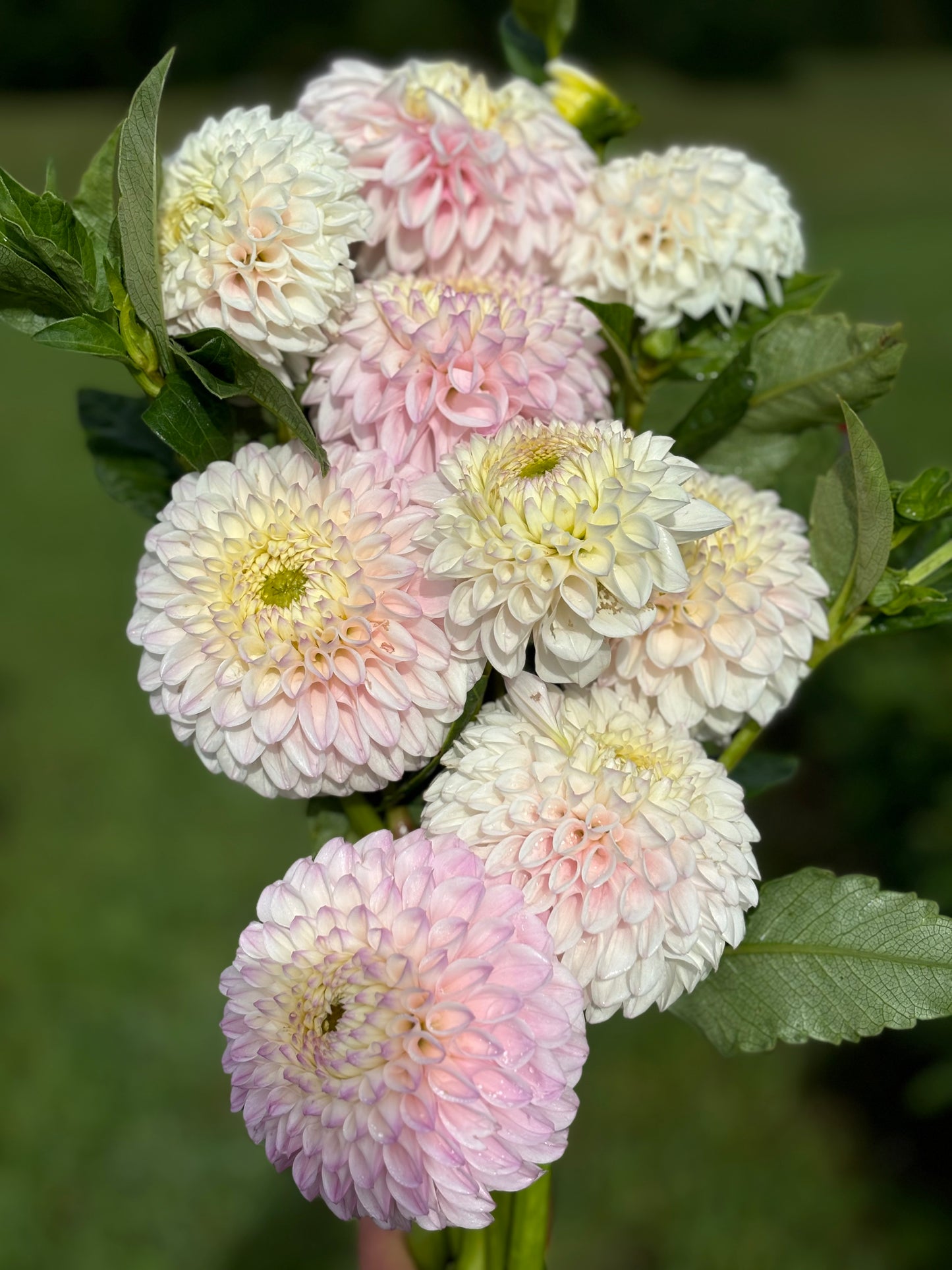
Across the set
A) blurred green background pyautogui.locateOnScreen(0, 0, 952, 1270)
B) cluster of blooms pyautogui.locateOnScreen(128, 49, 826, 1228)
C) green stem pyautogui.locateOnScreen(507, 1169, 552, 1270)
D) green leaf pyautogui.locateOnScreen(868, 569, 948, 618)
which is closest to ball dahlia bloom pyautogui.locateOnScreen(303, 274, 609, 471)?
cluster of blooms pyautogui.locateOnScreen(128, 49, 826, 1228)

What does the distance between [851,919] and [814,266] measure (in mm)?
5679

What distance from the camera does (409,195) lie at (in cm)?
66

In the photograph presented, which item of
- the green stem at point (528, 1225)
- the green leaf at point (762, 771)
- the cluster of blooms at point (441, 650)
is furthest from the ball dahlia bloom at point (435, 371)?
the green stem at point (528, 1225)

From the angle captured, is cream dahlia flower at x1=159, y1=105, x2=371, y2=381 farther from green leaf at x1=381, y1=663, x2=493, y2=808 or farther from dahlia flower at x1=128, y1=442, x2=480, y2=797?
green leaf at x1=381, y1=663, x2=493, y2=808

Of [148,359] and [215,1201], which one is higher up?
[148,359]

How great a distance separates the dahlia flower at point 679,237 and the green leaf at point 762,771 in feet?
1.08

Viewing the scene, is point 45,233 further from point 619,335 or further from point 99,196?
point 619,335

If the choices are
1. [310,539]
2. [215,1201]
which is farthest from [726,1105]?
[310,539]

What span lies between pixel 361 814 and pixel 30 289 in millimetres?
337

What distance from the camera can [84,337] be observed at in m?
0.57

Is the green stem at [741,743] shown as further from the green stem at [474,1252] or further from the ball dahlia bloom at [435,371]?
the green stem at [474,1252]

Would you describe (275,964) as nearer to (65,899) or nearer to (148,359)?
(148,359)

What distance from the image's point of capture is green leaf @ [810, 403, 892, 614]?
1.93ft

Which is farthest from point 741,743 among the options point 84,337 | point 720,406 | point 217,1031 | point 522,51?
point 217,1031
